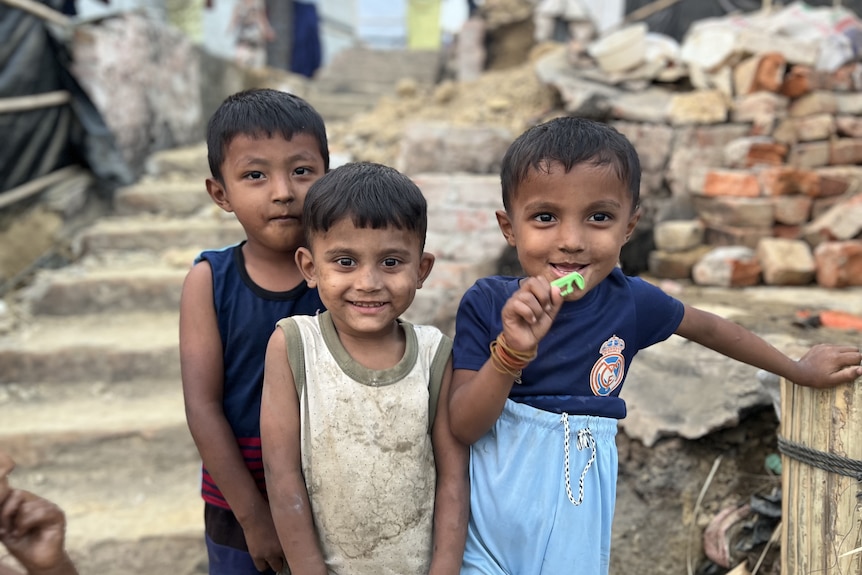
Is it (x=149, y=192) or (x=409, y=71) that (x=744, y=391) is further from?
(x=409, y=71)

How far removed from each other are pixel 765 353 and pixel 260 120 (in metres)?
1.25

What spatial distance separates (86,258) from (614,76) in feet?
13.8

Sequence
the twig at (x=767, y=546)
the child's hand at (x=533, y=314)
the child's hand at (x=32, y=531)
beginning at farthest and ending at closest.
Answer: the twig at (x=767, y=546)
the child's hand at (x=533, y=314)
the child's hand at (x=32, y=531)

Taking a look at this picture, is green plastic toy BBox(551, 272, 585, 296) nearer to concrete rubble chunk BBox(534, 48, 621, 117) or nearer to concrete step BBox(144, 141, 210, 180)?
concrete rubble chunk BBox(534, 48, 621, 117)

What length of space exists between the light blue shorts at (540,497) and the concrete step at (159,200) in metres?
4.18

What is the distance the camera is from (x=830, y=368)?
5.04 ft

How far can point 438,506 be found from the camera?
1363 millimetres

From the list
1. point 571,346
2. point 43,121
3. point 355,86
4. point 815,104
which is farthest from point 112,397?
point 355,86

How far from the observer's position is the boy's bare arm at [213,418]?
1444 mm

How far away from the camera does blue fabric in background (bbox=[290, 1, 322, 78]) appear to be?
12672mm

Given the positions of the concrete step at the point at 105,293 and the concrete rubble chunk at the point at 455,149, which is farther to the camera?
the concrete rubble chunk at the point at 455,149

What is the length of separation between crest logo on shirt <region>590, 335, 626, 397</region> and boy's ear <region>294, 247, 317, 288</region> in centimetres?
60

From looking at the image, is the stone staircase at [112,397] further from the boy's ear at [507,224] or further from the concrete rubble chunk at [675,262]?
the concrete rubble chunk at [675,262]

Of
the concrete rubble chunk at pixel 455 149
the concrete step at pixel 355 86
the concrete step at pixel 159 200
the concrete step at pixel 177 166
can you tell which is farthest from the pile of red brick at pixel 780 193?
the concrete step at pixel 355 86
